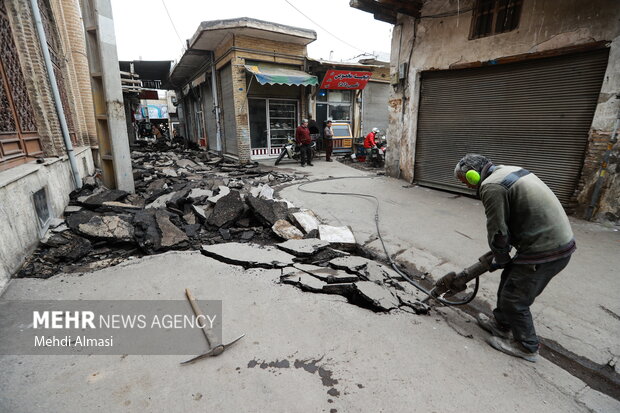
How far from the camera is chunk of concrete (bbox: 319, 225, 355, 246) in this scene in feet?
14.1

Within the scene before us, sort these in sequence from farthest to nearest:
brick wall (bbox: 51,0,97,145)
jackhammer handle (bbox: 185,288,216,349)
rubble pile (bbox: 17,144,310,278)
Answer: brick wall (bbox: 51,0,97,145)
rubble pile (bbox: 17,144,310,278)
jackhammer handle (bbox: 185,288,216,349)

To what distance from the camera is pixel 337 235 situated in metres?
4.46

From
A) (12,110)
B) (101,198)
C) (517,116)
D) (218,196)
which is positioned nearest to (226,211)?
(218,196)

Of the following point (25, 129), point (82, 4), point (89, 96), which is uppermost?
point (82, 4)

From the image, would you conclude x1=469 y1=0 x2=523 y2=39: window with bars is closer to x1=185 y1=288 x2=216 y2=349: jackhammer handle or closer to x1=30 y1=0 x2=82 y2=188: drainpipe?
x1=185 y1=288 x2=216 y2=349: jackhammer handle

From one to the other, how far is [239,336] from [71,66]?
9.83 meters

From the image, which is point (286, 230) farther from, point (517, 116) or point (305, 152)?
point (305, 152)

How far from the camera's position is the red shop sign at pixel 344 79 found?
12383 mm

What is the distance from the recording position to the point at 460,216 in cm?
554

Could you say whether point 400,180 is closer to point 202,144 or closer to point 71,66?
point 71,66

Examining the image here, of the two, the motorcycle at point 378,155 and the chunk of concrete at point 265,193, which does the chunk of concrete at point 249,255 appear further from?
the motorcycle at point 378,155

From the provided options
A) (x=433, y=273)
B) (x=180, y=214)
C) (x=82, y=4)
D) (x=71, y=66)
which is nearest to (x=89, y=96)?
(x=71, y=66)

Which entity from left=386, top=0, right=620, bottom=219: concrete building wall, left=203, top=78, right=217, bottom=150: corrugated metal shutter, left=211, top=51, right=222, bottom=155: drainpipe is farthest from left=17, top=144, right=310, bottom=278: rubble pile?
left=203, top=78, right=217, bottom=150: corrugated metal shutter

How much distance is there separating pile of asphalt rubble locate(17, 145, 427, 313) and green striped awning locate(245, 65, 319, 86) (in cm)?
592
